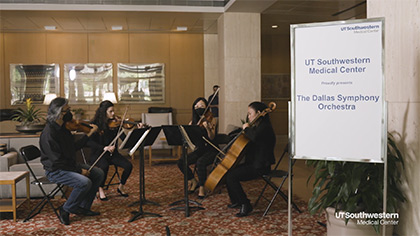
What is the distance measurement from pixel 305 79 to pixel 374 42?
23.1 inches

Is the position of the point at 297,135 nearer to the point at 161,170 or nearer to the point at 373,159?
the point at 373,159

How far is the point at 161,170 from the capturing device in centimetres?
809

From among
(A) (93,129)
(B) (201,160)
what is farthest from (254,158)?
(A) (93,129)

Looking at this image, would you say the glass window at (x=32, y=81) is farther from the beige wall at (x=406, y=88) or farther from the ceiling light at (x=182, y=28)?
the beige wall at (x=406, y=88)

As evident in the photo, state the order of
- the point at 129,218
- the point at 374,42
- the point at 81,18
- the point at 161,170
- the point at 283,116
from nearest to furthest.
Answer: the point at 374,42 → the point at 129,218 → the point at 161,170 → the point at 81,18 → the point at 283,116

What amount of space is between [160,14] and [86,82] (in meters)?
3.71

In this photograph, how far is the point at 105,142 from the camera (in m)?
5.90

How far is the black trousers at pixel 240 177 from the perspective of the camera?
194 inches

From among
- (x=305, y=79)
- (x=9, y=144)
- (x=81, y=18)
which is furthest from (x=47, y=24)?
(x=305, y=79)

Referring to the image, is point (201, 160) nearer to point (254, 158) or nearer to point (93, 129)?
point (254, 158)

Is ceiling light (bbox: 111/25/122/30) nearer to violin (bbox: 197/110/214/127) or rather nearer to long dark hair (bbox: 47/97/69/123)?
violin (bbox: 197/110/214/127)

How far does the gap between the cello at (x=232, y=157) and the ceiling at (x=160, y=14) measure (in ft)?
10.5

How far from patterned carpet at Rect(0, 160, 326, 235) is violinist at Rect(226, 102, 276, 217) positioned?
22 centimetres

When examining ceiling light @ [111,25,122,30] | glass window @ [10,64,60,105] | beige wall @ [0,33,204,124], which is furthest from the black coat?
glass window @ [10,64,60,105]
